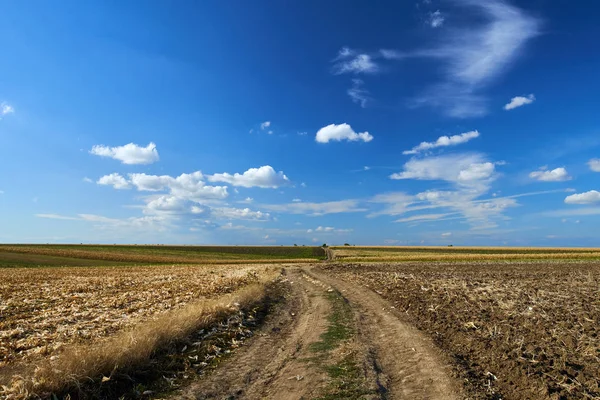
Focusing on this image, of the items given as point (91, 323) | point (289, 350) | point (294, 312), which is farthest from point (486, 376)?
point (91, 323)

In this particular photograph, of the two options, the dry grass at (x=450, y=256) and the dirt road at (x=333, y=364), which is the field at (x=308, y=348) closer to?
the dirt road at (x=333, y=364)

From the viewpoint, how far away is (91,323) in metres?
13.7

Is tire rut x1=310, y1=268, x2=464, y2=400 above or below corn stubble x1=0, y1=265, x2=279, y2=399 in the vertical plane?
below

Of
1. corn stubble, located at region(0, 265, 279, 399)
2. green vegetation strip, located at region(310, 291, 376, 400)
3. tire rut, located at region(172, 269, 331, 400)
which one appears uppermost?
corn stubble, located at region(0, 265, 279, 399)

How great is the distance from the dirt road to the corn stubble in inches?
82.1

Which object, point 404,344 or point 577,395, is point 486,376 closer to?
point 577,395

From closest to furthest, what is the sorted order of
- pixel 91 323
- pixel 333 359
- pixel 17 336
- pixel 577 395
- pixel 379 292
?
pixel 577 395
pixel 333 359
pixel 17 336
pixel 91 323
pixel 379 292

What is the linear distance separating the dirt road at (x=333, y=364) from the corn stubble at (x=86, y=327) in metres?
2.08

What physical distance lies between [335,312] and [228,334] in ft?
19.5

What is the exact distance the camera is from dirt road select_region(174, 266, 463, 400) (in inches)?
303

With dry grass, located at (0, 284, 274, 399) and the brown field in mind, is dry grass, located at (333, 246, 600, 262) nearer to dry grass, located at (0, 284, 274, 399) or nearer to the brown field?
the brown field

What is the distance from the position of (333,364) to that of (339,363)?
0.56 feet

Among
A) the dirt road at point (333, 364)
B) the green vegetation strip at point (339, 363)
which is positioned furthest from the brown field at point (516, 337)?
the green vegetation strip at point (339, 363)

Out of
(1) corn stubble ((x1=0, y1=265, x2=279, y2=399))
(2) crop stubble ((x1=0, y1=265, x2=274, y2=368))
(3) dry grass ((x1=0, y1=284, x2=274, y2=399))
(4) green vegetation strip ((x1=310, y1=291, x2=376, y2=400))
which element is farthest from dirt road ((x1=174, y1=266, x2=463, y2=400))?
(2) crop stubble ((x1=0, y1=265, x2=274, y2=368))
